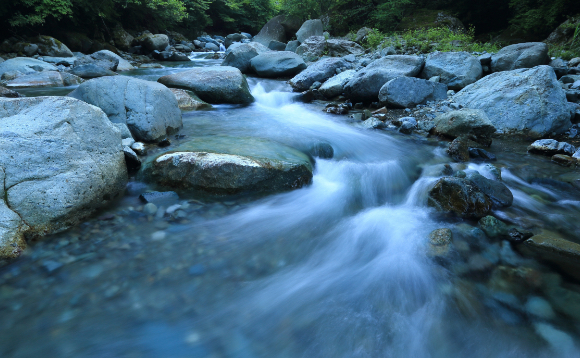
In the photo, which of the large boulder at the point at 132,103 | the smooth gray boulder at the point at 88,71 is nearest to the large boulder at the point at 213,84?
the large boulder at the point at 132,103

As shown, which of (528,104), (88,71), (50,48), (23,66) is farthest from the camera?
(50,48)

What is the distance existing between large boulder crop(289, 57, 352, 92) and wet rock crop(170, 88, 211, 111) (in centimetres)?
342

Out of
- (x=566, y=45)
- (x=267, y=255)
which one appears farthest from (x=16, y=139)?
(x=566, y=45)

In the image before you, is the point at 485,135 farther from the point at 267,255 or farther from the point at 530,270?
the point at 267,255

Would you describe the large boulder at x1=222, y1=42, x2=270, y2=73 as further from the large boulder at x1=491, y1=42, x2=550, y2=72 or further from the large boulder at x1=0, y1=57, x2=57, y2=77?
the large boulder at x1=491, y1=42, x2=550, y2=72

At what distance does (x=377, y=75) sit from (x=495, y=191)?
485cm

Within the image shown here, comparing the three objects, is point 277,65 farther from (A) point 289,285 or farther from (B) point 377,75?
(A) point 289,285

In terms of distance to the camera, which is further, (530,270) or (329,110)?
(329,110)

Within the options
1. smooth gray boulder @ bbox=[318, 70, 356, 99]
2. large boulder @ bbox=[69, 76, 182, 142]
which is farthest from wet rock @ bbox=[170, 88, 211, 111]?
smooth gray boulder @ bbox=[318, 70, 356, 99]

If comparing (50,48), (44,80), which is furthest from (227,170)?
(50,48)

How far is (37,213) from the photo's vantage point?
8.32 feet

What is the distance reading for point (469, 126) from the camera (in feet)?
17.1

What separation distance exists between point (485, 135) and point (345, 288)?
169 inches

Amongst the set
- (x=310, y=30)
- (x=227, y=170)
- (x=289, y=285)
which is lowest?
(x=289, y=285)
